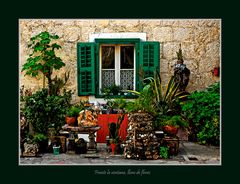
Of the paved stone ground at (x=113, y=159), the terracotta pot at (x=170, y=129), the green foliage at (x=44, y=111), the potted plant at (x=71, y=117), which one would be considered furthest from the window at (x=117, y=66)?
the terracotta pot at (x=170, y=129)

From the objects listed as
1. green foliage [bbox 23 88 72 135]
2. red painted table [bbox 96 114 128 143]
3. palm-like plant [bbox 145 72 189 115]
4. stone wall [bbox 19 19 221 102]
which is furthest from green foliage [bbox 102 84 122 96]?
green foliage [bbox 23 88 72 135]

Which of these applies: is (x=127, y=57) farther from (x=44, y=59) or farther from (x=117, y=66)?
(x=44, y=59)

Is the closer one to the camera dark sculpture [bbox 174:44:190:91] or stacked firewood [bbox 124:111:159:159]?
stacked firewood [bbox 124:111:159:159]

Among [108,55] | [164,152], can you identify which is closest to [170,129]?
[164,152]

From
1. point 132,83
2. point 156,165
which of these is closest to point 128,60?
point 132,83

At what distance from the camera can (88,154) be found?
32.8ft

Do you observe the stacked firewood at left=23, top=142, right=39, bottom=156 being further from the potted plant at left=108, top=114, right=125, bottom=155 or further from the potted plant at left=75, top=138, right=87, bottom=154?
the potted plant at left=108, top=114, right=125, bottom=155

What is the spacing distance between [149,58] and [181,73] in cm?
87

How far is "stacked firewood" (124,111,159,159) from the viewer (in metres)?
9.41

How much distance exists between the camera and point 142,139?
9.40 meters

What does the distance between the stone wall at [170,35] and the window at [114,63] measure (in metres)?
0.27

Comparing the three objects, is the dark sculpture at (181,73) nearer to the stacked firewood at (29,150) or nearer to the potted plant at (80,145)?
the potted plant at (80,145)

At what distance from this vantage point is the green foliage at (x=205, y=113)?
35.7 feet

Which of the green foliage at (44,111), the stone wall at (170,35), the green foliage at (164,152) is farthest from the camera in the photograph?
the stone wall at (170,35)
